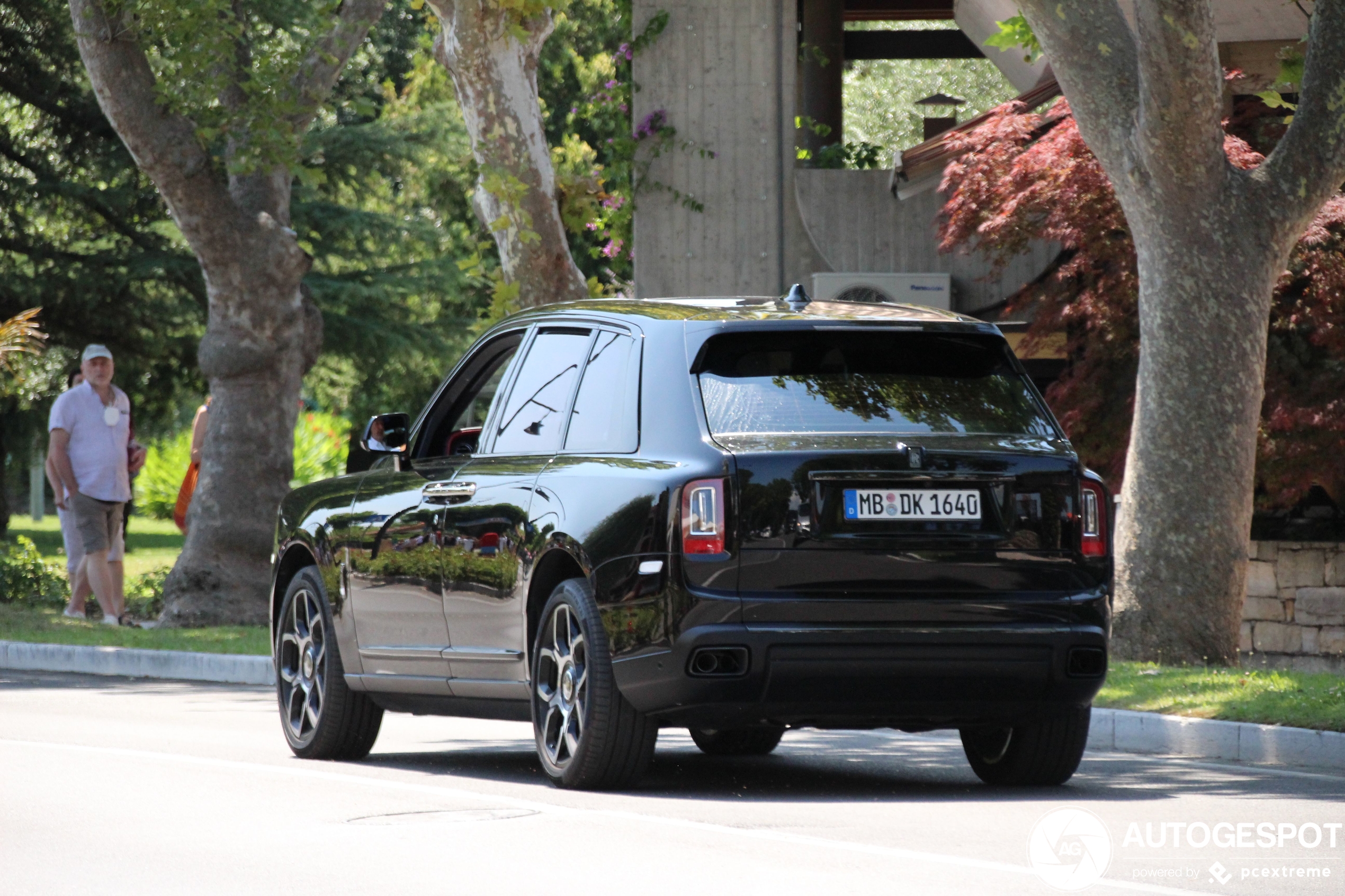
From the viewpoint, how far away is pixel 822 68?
22.3 m

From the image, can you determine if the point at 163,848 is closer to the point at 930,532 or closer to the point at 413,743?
the point at 930,532

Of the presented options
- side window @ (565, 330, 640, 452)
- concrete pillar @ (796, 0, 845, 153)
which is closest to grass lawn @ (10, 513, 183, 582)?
concrete pillar @ (796, 0, 845, 153)

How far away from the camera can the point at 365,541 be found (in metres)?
9.24

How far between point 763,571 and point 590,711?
0.82 metres

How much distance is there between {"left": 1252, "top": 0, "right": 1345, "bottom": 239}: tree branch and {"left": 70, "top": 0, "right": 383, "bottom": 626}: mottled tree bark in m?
8.16

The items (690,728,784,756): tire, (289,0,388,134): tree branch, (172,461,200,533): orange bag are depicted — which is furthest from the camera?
(172,461,200,533): orange bag

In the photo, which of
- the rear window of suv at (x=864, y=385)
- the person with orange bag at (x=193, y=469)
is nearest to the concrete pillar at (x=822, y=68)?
the person with orange bag at (x=193, y=469)

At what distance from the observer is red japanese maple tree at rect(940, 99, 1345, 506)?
16484 millimetres

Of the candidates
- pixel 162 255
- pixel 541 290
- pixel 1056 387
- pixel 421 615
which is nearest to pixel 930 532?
pixel 421 615

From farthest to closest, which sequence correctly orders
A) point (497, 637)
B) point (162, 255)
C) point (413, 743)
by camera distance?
point (162, 255), point (413, 743), point (497, 637)

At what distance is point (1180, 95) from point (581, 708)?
622 cm

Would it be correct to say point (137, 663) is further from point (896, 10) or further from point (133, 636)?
point (896, 10)

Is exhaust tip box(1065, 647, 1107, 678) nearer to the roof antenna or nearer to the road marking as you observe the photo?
the road marking

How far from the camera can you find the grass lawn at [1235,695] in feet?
32.3
